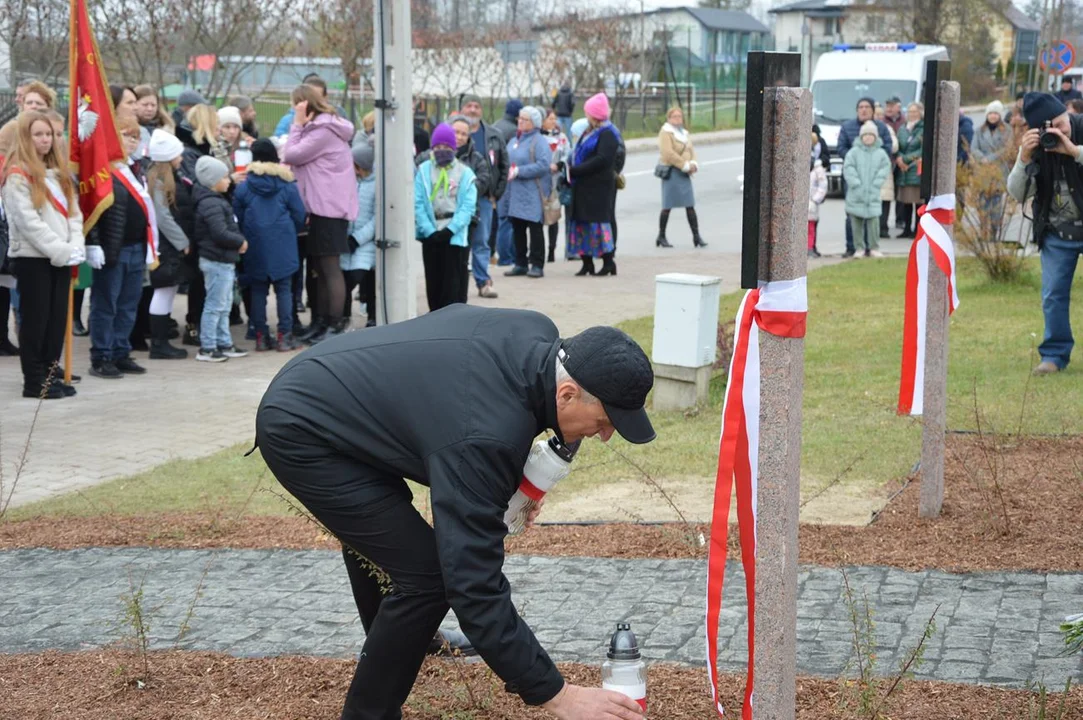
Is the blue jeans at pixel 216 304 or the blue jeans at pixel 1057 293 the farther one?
the blue jeans at pixel 216 304

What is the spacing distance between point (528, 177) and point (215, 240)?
5.64 meters

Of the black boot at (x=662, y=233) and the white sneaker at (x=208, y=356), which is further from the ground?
the black boot at (x=662, y=233)

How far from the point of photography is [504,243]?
1791cm

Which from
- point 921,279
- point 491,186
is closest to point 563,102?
point 491,186

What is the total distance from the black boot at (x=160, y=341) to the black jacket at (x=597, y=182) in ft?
20.0

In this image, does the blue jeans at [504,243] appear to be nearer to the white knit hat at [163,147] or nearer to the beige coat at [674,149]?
the beige coat at [674,149]

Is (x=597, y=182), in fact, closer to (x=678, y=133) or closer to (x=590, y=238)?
(x=590, y=238)

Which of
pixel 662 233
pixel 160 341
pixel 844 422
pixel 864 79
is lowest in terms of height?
pixel 844 422

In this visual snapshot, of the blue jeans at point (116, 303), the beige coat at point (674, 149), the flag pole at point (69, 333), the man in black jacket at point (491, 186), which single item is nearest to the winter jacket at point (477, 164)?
the man in black jacket at point (491, 186)

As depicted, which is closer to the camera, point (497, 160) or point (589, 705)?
point (589, 705)

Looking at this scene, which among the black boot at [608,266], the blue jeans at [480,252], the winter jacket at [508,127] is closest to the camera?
the blue jeans at [480,252]

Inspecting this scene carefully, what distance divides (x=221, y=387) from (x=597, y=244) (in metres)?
7.03

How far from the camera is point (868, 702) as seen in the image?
4223 millimetres

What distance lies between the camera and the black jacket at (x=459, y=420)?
3377 millimetres
